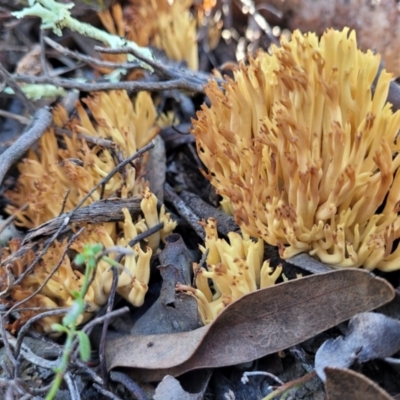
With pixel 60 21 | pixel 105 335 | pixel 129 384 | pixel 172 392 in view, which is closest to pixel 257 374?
pixel 172 392

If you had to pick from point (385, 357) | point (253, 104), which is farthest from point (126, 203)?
point (385, 357)

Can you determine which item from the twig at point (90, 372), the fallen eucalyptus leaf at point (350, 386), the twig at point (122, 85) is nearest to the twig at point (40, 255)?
the twig at point (90, 372)

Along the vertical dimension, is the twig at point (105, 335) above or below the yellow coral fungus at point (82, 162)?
below

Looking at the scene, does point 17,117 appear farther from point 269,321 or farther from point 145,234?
point 269,321

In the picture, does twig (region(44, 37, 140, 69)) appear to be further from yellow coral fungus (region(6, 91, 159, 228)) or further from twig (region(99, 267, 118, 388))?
twig (region(99, 267, 118, 388))

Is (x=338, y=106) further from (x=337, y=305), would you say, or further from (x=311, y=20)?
(x=311, y=20)

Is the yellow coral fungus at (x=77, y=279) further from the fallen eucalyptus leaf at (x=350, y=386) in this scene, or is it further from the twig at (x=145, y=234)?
the fallen eucalyptus leaf at (x=350, y=386)
